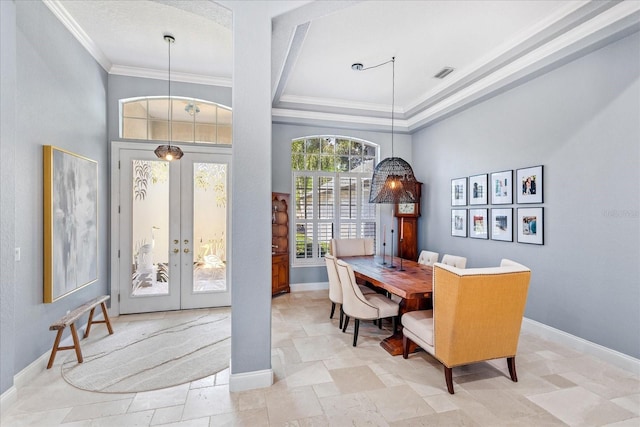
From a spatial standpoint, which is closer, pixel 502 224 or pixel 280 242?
pixel 502 224

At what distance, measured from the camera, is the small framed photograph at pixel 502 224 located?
13.1ft

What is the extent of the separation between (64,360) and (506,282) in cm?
400

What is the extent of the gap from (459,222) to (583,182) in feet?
6.07

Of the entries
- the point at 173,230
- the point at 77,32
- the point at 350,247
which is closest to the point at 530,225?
the point at 350,247

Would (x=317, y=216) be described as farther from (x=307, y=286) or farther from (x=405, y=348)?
(x=405, y=348)

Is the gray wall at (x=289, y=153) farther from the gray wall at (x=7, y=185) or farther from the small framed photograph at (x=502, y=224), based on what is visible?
the gray wall at (x=7, y=185)

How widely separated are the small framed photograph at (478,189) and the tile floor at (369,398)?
2.09 meters

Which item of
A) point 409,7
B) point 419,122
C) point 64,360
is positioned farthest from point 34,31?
point 419,122

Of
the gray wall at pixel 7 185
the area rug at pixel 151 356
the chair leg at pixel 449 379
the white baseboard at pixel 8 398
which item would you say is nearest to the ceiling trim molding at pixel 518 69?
the chair leg at pixel 449 379

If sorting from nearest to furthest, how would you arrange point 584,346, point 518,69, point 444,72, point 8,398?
point 8,398 → point 584,346 → point 518,69 → point 444,72

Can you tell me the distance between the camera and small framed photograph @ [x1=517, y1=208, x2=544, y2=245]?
363 centimetres

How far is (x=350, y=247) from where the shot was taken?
16.4 feet

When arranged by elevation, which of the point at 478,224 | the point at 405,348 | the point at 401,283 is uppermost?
the point at 478,224

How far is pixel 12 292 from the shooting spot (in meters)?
2.28
